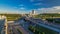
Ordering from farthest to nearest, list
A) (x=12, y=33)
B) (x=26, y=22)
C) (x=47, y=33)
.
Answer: (x=26, y=22) → (x=12, y=33) → (x=47, y=33)

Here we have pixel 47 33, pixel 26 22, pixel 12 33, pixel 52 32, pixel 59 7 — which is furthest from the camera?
pixel 26 22

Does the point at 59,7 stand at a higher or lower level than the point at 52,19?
higher

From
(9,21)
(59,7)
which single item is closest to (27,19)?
(9,21)

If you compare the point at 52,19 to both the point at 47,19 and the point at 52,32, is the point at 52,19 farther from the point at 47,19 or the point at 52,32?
the point at 52,32

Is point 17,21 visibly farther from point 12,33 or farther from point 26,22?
point 12,33

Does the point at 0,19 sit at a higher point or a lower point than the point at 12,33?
higher

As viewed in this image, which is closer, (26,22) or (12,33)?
(12,33)

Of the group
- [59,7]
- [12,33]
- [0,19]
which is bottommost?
[12,33]

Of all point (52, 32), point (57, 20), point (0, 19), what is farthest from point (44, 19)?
point (52, 32)

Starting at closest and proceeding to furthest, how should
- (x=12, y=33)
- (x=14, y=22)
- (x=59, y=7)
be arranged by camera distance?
(x=12, y=33)
(x=59, y=7)
(x=14, y=22)
